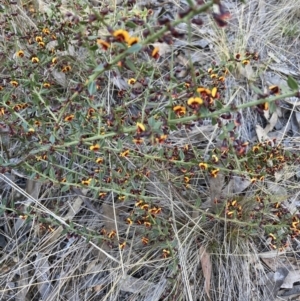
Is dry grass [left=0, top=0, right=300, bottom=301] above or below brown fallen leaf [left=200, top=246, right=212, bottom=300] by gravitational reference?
above

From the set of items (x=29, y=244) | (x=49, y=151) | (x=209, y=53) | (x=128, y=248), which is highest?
(x=49, y=151)

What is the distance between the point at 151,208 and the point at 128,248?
24cm

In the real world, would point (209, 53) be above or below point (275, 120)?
above

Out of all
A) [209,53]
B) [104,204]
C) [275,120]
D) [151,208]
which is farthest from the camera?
[209,53]

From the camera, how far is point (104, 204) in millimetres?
1669

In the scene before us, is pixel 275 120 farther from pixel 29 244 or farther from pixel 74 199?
pixel 29 244

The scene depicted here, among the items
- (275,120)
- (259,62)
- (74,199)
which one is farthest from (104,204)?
(259,62)

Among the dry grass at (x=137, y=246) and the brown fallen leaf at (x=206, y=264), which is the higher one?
the dry grass at (x=137, y=246)

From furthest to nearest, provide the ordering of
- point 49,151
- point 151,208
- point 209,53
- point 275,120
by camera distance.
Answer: point 209,53
point 275,120
point 151,208
point 49,151

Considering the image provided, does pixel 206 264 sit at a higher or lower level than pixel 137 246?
lower

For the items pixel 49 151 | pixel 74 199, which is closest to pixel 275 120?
pixel 74 199

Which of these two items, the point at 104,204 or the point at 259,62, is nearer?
the point at 104,204

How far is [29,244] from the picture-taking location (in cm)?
172

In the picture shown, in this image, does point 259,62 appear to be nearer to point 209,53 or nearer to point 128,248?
point 209,53
